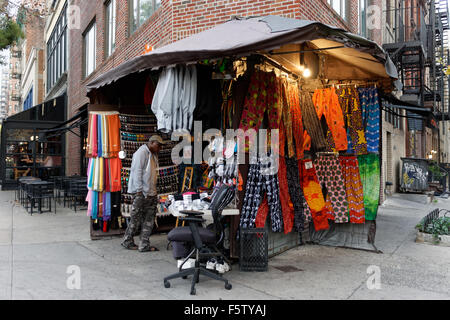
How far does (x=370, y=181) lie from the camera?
6.84 meters

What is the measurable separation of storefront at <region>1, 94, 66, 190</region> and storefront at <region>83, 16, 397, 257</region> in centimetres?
1133

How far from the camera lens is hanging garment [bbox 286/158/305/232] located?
6346 millimetres

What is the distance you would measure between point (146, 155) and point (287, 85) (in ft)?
9.01

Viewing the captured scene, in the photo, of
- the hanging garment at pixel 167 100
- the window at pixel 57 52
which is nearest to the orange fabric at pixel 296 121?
the hanging garment at pixel 167 100

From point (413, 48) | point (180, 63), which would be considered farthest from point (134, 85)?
point (413, 48)

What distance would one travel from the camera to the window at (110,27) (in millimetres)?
11652

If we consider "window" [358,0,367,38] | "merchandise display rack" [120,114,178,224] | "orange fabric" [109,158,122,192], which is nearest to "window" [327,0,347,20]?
"window" [358,0,367,38]

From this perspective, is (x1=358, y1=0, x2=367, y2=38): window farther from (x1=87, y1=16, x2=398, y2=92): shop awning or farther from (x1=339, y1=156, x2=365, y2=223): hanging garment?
(x1=87, y1=16, x2=398, y2=92): shop awning

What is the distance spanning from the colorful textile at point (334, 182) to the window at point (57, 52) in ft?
53.8

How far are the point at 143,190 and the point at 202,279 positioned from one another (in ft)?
7.06

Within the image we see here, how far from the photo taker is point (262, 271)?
17.4 ft

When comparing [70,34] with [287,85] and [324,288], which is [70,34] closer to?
[287,85]
